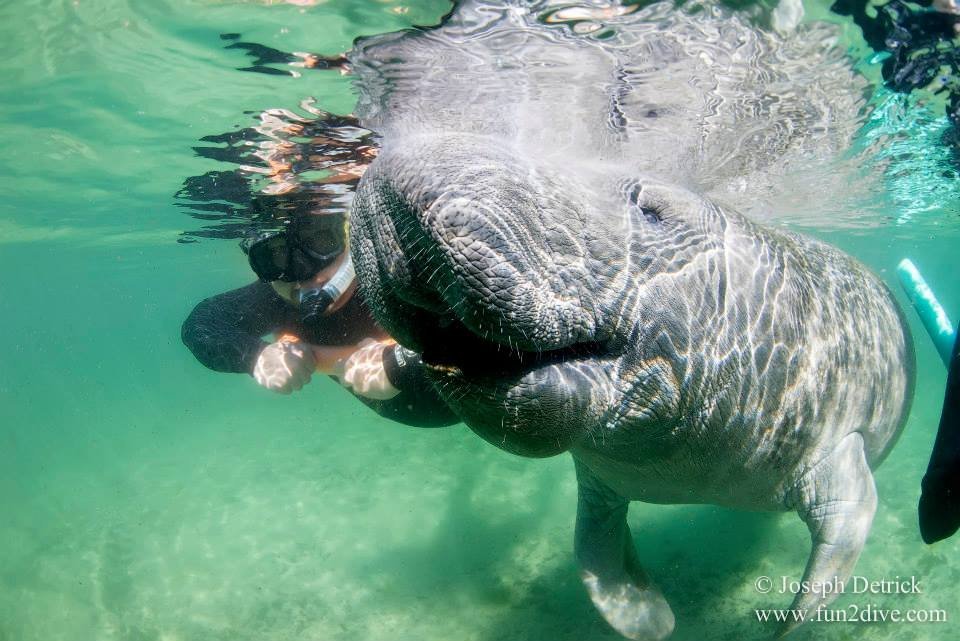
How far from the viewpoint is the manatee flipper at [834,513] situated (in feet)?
12.3

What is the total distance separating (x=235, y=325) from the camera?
6117 millimetres

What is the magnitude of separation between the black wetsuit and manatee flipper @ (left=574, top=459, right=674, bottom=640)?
4.75ft

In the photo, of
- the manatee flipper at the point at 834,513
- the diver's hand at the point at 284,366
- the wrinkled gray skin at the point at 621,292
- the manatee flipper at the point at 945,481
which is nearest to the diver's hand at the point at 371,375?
the diver's hand at the point at 284,366

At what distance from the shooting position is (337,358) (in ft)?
18.4

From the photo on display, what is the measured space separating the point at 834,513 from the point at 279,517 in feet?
31.9

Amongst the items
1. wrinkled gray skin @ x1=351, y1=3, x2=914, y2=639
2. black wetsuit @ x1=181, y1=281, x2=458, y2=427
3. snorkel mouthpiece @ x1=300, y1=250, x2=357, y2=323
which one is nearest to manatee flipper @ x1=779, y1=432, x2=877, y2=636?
wrinkled gray skin @ x1=351, y1=3, x2=914, y2=639

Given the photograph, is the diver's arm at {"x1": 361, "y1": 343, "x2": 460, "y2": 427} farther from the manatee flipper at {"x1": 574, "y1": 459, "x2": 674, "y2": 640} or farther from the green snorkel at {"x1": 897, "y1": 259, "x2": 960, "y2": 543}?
the green snorkel at {"x1": 897, "y1": 259, "x2": 960, "y2": 543}

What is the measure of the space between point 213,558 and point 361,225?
932cm

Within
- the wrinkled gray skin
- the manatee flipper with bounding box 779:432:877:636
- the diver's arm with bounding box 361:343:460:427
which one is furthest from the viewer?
the diver's arm with bounding box 361:343:460:427

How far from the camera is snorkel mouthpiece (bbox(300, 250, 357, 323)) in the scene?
5832mm

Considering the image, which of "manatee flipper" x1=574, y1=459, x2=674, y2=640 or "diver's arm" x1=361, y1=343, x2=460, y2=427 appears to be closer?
"diver's arm" x1=361, y1=343, x2=460, y2=427

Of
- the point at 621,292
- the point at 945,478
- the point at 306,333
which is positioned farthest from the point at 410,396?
the point at 945,478

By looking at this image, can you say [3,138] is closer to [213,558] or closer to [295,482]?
[213,558]

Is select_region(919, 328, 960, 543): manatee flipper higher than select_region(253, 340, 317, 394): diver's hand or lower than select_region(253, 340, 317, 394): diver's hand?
higher
